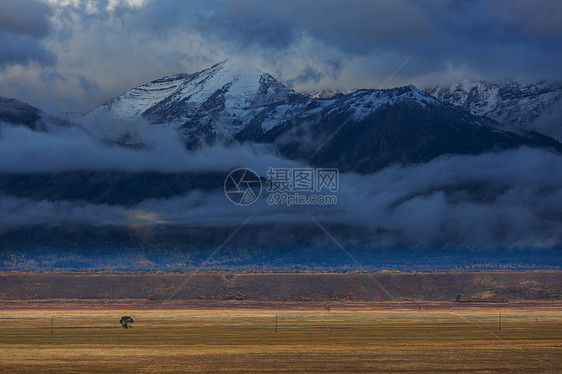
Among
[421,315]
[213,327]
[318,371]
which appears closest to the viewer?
[318,371]

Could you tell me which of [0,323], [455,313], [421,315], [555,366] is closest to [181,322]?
[0,323]

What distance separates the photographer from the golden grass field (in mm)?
87438

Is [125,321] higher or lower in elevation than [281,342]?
higher

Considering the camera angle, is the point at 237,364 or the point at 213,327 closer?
the point at 237,364

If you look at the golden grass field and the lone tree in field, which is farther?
the lone tree in field

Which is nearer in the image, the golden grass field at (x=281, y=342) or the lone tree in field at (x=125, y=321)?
the golden grass field at (x=281, y=342)

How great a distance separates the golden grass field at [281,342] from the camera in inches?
3442

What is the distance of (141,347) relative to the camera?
106000 mm

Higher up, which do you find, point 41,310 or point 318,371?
point 41,310

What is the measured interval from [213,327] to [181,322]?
12210 mm

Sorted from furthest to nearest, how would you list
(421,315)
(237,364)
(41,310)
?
1. (41,310)
2. (421,315)
3. (237,364)

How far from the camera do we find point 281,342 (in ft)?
368

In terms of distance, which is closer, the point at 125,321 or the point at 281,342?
the point at 281,342

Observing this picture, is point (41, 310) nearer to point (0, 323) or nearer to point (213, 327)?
point (0, 323)
